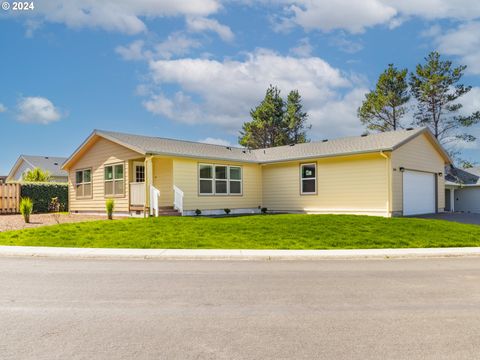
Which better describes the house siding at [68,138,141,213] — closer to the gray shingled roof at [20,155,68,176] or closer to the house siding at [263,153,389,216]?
the house siding at [263,153,389,216]

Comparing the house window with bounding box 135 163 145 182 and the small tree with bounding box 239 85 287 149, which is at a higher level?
the small tree with bounding box 239 85 287 149

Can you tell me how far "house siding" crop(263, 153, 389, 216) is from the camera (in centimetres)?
1989

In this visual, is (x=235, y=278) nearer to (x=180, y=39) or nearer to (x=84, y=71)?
(x=180, y=39)

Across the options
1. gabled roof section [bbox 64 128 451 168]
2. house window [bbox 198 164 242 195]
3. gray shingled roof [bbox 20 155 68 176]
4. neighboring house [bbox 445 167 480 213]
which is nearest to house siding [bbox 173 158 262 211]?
house window [bbox 198 164 242 195]

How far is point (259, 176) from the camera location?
24562 millimetres

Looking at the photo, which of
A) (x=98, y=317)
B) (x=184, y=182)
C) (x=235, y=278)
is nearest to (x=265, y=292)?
(x=235, y=278)

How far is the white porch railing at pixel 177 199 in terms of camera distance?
19594 millimetres

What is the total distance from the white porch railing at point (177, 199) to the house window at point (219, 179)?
1.54 m

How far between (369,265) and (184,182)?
12.2m

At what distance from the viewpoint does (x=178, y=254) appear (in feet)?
36.0

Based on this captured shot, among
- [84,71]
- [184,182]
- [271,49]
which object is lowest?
[184,182]

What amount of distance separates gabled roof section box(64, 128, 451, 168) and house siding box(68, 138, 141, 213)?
0.51 metres

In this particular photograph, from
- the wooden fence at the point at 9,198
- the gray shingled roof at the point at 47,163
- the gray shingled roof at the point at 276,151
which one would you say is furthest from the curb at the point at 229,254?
the gray shingled roof at the point at 47,163

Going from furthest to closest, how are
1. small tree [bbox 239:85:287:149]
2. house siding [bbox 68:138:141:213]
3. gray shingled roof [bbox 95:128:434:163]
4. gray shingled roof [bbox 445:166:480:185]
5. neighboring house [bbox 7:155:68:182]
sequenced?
small tree [bbox 239:85:287:149] < neighboring house [bbox 7:155:68:182] < gray shingled roof [bbox 445:166:480:185] < house siding [bbox 68:138:141:213] < gray shingled roof [bbox 95:128:434:163]
